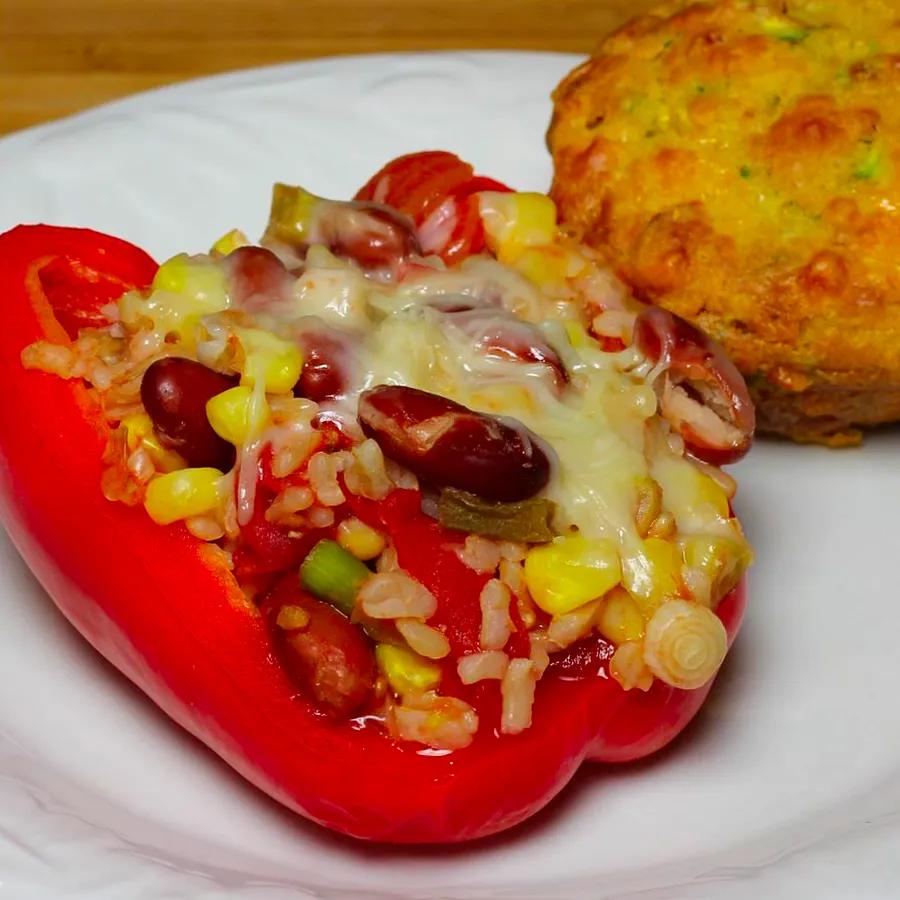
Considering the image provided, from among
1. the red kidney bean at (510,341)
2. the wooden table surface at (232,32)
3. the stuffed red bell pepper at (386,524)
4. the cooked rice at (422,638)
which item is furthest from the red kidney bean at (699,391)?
the wooden table surface at (232,32)

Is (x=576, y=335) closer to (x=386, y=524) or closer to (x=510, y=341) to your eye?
(x=510, y=341)

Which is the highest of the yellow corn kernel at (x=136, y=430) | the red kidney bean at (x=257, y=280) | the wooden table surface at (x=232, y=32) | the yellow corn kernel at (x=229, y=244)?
the red kidney bean at (x=257, y=280)

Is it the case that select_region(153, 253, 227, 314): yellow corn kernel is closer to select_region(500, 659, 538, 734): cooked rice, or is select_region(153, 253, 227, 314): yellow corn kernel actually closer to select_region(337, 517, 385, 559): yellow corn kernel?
select_region(337, 517, 385, 559): yellow corn kernel

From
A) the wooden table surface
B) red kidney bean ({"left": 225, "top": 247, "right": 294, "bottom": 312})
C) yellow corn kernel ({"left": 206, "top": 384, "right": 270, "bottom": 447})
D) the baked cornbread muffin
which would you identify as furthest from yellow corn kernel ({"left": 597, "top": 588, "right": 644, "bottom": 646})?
the wooden table surface

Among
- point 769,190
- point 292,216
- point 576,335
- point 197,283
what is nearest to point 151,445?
point 197,283

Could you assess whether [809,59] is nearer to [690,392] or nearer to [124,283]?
[690,392]

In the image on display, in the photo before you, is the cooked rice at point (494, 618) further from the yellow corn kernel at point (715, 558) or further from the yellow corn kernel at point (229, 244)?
the yellow corn kernel at point (229, 244)
